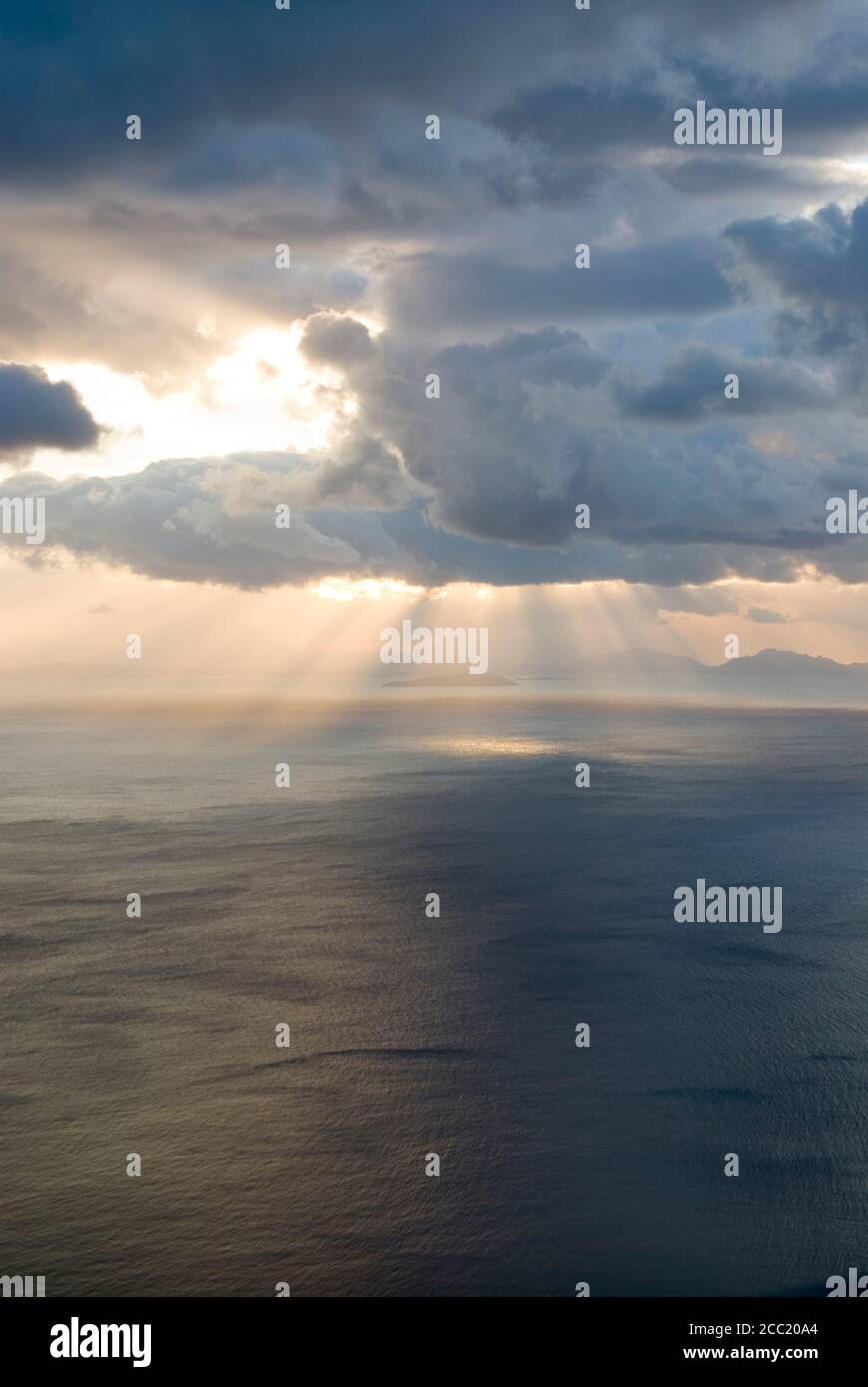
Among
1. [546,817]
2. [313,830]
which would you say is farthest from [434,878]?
[546,817]

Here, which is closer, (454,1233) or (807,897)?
(454,1233)

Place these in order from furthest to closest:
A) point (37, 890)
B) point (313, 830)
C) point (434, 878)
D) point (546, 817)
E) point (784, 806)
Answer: point (784, 806), point (546, 817), point (313, 830), point (434, 878), point (37, 890)

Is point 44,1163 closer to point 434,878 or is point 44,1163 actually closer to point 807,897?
point 434,878

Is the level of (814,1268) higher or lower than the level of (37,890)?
lower
